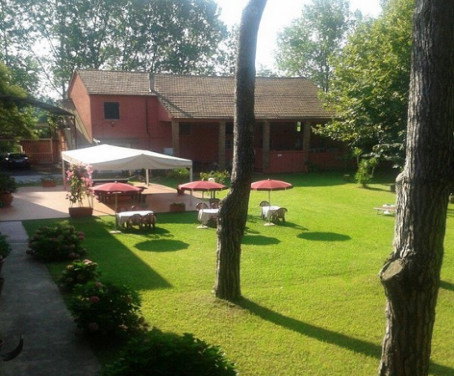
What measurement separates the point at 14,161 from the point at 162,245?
25450 millimetres

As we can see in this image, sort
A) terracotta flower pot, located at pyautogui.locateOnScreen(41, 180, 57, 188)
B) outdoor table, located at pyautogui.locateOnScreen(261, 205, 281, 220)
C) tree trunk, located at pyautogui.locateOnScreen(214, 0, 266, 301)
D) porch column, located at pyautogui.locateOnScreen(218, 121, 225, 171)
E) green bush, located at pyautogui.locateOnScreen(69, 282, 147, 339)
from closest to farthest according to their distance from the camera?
green bush, located at pyautogui.locateOnScreen(69, 282, 147, 339), tree trunk, located at pyautogui.locateOnScreen(214, 0, 266, 301), outdoor table, located at pyautogui.locateOnScreen(261, 205, 281, 220), terracotta flower pot, located at pyautogui.locateOnScreen(41, 180, 57, 188), porch column, located at pyautogui.locateOnScreen(218, 121, 225, 171)

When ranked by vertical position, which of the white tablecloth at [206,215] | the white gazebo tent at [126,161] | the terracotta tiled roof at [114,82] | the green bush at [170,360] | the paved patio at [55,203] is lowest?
the paved patio at [55,203]

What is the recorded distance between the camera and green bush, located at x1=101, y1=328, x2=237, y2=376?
4430 mm

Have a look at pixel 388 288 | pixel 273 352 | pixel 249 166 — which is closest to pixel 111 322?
pixel 273 352

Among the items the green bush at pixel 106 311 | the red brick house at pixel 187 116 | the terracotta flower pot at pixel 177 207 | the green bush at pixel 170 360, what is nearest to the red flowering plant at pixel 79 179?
the terracotta flower pot at pixel 177 207

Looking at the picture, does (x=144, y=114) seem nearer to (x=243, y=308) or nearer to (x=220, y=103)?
(x=220, y=103)

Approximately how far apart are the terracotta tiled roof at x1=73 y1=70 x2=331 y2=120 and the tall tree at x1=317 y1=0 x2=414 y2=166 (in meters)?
4.71

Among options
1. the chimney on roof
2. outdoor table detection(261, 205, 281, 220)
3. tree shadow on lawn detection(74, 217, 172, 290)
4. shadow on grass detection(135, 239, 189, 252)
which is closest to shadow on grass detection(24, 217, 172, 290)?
tree shadow on lawn detection(74, 217, 172, 290)

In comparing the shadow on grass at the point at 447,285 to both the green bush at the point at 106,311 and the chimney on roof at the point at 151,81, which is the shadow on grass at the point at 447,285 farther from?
the chimney on roof at the point at 151,81

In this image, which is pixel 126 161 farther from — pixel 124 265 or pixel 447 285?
pixel 447 285

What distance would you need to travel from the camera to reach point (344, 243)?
1320 cm

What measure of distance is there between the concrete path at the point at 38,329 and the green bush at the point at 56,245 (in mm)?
512

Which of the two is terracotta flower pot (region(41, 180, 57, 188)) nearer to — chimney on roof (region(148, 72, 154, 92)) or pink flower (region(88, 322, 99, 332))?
chimney on roof (region(148, 72, 154, 92))

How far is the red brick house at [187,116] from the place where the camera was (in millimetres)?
30797
